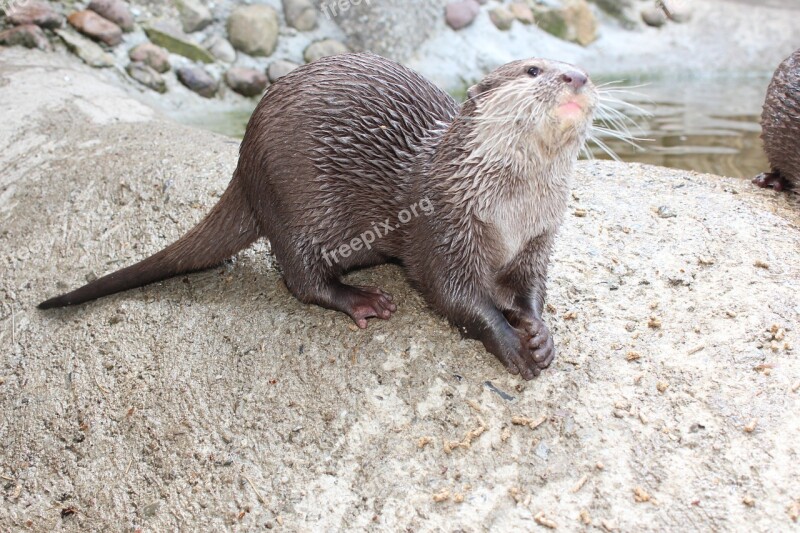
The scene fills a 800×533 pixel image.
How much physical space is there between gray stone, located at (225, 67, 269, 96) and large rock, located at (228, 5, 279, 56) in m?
0.23

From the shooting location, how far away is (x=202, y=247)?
2271 mm

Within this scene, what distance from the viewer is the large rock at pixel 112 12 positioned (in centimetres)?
469

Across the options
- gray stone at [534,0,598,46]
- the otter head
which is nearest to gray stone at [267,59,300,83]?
gray stone at [534,0,598,46]

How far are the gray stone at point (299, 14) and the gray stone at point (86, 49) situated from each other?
4.26ft

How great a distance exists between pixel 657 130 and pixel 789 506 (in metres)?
3.40

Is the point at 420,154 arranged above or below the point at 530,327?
above

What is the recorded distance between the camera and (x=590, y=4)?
619 centimetres

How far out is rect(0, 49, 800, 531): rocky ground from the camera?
Answer: 1.67 meters

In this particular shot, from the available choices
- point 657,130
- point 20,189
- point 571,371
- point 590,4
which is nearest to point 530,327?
point 571,371

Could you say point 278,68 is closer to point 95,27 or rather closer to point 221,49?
point 221,49

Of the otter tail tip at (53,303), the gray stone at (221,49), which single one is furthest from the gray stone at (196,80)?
the otter tail tip at (53,303)

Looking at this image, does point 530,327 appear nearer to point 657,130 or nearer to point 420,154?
point 420,154

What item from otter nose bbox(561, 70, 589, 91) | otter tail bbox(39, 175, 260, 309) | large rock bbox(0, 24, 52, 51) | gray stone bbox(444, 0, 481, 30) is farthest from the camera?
gray stone bbox(444, 0, 481, 30)

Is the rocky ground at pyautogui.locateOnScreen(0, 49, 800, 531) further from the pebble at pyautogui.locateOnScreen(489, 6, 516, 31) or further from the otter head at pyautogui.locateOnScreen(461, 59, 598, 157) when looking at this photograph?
the pebble at pyautogui.locateOnScreen(489, 6, 516, 31)
